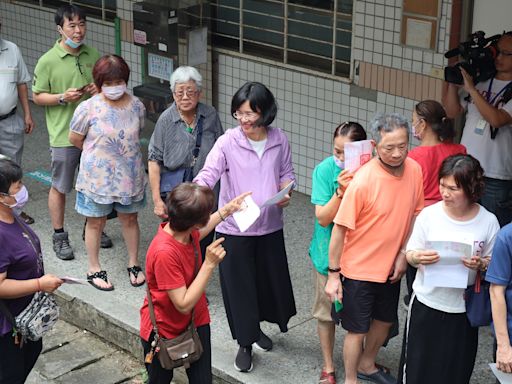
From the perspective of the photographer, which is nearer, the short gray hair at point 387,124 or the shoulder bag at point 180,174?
the short gray hair at point 387,124

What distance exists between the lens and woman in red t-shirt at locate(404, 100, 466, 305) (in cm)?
557

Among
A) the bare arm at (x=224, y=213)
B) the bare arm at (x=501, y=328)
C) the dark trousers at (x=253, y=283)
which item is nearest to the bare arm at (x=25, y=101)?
the dark trousers at (x=253, y=283)

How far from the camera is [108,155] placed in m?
6.68

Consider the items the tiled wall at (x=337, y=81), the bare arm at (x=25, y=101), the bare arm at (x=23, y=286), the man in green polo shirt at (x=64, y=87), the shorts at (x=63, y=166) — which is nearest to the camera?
the bare arm at (x=23, y=286)

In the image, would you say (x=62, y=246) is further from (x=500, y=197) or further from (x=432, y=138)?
(x=500, y=197)

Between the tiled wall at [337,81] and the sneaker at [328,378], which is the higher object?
the tiled wall at [337,81]

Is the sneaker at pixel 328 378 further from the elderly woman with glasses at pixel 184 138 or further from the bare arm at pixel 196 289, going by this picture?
the elderly woman with glasses at pixel 184 138

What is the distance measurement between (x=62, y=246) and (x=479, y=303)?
373 cm

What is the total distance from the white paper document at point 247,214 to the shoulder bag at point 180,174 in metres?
1.01

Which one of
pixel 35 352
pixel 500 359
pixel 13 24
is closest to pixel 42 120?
pixel 13 24

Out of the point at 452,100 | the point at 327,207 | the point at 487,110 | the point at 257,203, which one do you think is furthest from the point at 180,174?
the point at 487,110

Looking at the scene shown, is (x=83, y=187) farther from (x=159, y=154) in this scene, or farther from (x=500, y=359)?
(x=500, y=359)

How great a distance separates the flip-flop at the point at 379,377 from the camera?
5641 mm

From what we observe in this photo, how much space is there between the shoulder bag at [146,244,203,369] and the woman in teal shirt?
85 cm
